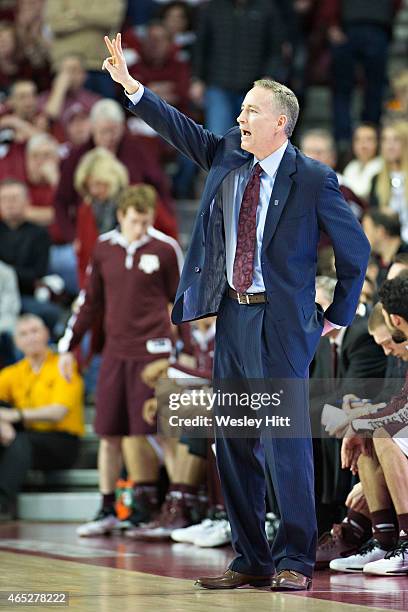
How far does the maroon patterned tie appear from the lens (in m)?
5.39

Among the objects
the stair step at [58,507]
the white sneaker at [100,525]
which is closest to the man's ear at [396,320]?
the white sneaker at [100,525]

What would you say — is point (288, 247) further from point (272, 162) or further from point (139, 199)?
point (139, 199)

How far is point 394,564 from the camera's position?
6.00m

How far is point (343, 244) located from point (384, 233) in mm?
2747

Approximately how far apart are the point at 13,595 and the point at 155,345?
327 centimetres

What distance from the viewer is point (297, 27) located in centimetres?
1287

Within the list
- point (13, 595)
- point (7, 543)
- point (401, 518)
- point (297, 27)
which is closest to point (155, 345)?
point (7, 543)

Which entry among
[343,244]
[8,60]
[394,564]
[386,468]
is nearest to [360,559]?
[394,564]

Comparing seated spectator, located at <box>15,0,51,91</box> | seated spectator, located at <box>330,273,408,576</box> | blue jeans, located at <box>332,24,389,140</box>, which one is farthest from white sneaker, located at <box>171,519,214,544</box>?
seated spectator, located at <box>15,0,51,91</box>

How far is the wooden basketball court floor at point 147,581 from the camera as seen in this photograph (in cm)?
495

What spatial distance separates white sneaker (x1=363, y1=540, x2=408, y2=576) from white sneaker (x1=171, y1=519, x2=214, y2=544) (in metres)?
1.71

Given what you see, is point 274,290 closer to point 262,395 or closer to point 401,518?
point 262,395

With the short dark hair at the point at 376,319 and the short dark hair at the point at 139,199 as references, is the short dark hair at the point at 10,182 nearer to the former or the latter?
the short dark hair at the point at 139,199

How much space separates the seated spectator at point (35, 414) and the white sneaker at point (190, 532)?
1.50m
